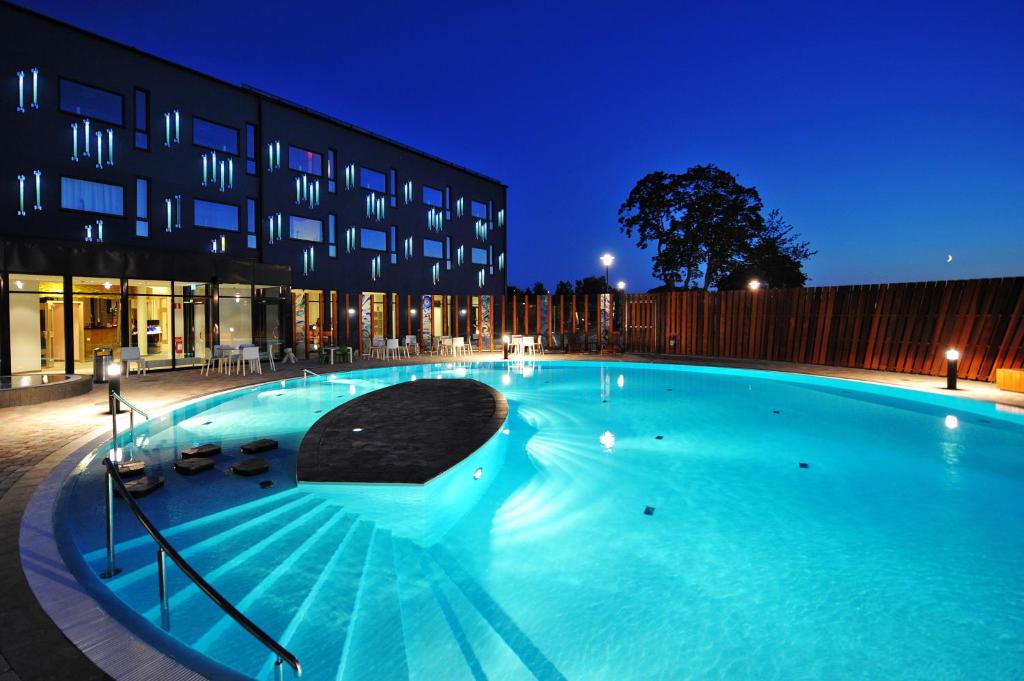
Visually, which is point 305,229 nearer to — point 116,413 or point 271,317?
point 271,317

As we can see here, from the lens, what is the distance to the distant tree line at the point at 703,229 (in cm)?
2602

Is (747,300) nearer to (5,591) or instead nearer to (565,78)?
(5,591)

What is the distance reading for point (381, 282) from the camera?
20328 mm

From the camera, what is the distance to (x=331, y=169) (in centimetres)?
1869

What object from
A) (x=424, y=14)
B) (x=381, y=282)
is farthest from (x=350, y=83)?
Answer: (x=381, y=282)

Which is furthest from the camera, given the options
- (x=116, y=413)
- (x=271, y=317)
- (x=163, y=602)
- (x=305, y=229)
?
(x=305, y=229)

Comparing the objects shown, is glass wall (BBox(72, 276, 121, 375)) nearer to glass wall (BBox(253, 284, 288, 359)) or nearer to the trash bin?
the trash bin

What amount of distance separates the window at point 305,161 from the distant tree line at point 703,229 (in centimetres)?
1705

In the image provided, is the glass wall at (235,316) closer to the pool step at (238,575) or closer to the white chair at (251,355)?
the white chair at (251,355)

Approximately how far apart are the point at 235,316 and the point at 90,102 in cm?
655

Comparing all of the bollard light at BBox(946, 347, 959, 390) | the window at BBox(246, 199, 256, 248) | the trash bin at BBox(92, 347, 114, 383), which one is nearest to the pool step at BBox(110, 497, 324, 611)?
the trash bin at BBox(92, 347, 114, 383)

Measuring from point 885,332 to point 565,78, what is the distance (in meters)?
46.9

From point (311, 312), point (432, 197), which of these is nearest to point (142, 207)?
point (311, 312)

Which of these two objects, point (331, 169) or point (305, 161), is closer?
point (305, 161)
